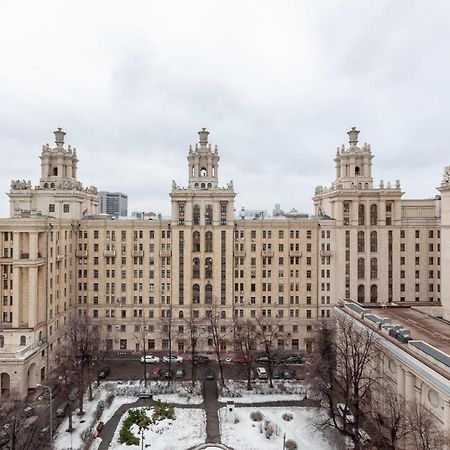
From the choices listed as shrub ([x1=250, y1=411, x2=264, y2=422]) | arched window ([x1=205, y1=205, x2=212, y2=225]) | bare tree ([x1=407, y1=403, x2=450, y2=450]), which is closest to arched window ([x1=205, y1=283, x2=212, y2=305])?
arched window ([x1=205, y1=205, x2=212, y2=225])

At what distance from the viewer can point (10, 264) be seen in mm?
64188

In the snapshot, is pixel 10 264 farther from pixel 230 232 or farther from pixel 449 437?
pixel 449 437

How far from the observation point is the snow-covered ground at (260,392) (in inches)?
2212

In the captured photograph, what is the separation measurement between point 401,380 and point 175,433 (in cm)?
2675

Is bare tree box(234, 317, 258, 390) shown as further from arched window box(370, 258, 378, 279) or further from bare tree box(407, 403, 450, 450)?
bare tree box(407, 403, 450, 450)

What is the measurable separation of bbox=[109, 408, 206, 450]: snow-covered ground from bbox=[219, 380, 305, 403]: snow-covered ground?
663 cm

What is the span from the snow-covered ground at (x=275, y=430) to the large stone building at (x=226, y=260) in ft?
83.2

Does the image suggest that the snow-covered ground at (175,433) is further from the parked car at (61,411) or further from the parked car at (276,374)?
the parked car at (276,374)

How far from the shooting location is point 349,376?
1679 inches

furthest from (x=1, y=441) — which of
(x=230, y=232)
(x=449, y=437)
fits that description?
(x=230, y=232)

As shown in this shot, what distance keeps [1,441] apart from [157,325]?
3849 cm

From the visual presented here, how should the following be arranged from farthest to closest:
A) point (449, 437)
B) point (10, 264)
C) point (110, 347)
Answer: point (110, 347)
point (10, 264)
point (449, 437)

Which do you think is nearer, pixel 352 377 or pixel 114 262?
pixel 352 377

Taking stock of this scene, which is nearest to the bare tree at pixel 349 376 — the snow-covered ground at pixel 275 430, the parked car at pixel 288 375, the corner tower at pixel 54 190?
the snow-covered ground at pixel 275 430
